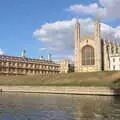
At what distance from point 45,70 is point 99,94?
4443 inches

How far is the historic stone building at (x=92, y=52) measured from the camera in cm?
14675

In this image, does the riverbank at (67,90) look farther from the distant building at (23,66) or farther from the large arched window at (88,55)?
the distant building at (23,66)

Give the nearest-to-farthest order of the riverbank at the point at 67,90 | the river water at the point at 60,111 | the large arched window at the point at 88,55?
1. the river water at the point at 60,111
2. the riverbank at the point at 67,90
3. the large arched window at the point at 88,55

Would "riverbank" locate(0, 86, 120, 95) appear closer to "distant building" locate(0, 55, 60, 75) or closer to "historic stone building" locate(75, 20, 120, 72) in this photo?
"historic stone building" locate(75, 20, 120, 72)

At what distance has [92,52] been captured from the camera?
150m

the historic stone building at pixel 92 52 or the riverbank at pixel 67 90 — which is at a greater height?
the historic stone building at pixel 92 52

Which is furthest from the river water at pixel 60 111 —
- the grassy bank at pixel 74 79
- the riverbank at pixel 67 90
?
the grassy bank at pixel 74 79

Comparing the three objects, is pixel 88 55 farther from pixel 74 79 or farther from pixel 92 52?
pixel 74 79

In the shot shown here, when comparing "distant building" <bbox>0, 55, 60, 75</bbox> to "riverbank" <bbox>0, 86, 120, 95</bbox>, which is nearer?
"riverbank" <bbox>0, 86, 120, 95</bbox>

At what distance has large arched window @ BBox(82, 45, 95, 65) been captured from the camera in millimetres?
148875

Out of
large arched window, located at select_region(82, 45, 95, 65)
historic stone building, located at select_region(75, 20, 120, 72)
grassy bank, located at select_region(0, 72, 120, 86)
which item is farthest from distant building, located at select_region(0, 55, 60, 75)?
grassy bank, located at select_region(0, 72, 120, 86)

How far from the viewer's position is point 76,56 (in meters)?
152

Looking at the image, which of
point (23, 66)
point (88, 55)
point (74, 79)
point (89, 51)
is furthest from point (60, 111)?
point (23, 66)

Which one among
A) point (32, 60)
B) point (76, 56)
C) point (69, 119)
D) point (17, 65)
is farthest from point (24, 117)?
point (32, 60)
